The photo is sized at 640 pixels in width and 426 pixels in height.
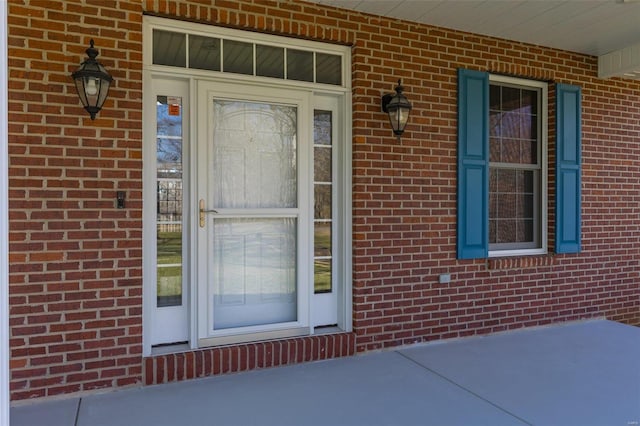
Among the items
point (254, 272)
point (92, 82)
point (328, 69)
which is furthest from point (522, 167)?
point (92, 82)

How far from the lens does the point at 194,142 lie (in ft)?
10.8

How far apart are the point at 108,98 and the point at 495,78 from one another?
3461 mm

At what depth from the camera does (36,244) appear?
109 inches

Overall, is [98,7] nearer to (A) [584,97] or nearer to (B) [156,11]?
(B) [156,11]

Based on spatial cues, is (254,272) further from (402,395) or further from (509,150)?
(509,150)

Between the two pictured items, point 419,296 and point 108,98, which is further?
point 419,296

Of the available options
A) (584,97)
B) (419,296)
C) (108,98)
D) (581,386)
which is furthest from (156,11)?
(584,97)

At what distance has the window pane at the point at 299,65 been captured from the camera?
357 cm

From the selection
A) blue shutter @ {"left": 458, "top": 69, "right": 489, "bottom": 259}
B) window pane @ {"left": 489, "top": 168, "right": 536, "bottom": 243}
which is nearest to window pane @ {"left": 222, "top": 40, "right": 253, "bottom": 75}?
blue shutter @ {"left": 458, "top": 69, "right": 489, "bottom": 259}

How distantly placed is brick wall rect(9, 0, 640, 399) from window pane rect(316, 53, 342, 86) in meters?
0.15

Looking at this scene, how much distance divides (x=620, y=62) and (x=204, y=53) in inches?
161

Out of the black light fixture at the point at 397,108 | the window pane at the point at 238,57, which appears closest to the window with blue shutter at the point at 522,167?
the black light fixture at the point at 397,108

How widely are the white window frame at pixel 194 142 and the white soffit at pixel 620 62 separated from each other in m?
2.92

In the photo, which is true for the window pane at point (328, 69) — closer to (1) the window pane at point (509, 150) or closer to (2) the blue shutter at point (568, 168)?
(1) the window pane at point (509, 150)
